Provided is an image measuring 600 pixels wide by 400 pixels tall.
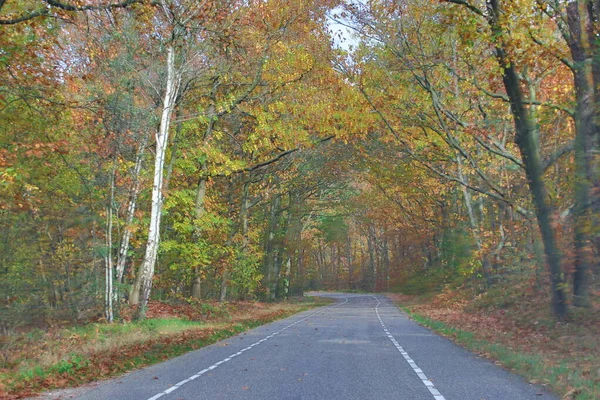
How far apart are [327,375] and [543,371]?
373 cm

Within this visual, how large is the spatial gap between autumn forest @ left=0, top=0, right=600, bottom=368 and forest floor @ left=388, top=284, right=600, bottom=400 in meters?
0.71

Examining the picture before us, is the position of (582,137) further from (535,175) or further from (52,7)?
(52,7)

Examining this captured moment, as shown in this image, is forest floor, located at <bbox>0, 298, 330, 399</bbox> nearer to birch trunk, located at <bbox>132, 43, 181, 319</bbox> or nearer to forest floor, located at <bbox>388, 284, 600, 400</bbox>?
birch trunk, located at <bbox>132, 43, 181, 319</bbox>

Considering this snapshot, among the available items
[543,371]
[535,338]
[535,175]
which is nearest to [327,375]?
[543,371]

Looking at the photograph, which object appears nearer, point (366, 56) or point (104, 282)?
point (104, 282)

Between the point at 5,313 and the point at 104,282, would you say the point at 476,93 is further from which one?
the point at 5,313

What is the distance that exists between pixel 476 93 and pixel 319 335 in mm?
10691

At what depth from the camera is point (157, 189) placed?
1795 cm

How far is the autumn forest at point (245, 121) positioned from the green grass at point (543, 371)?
265 cm

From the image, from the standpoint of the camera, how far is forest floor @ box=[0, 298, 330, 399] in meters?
9.44

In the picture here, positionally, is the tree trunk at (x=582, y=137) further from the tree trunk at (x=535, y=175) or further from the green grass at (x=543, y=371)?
the green grass at (x=543, y=371)

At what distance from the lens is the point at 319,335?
1684 centimetres

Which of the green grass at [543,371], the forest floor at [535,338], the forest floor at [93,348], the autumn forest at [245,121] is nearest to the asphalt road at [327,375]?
the green grass at [543,371]

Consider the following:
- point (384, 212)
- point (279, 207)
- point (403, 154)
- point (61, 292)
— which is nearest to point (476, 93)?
point (403, 154)
